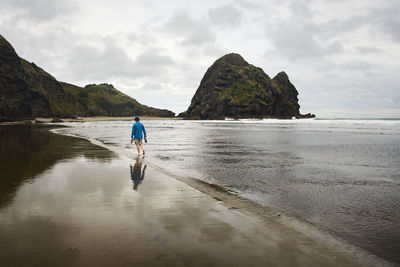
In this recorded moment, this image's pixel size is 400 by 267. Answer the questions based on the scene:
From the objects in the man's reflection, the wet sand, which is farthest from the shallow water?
the man's reflection

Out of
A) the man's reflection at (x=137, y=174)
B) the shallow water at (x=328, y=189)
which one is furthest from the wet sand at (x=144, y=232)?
the shallow water at (x=328, y=189)

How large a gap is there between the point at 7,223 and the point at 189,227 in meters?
3.84

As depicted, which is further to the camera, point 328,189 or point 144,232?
point 328,189

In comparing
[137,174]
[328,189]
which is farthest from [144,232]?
[328,189]

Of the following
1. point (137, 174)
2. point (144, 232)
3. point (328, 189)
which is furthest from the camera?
point (137, 174)

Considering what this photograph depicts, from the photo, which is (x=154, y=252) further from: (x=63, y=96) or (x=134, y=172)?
(x=63, y=96)

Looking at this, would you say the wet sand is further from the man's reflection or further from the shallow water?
the shallow water

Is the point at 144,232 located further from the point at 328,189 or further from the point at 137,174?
the point at 328,189

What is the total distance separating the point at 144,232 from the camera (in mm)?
5254

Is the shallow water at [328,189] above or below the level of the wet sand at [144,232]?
below

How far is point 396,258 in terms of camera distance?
458cm

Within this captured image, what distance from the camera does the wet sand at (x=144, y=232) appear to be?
14.0 ft

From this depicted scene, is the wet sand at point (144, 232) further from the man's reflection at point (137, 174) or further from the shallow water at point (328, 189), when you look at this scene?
the shallow water at point (328, 189)

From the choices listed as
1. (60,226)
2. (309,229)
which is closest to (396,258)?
(309,229)
